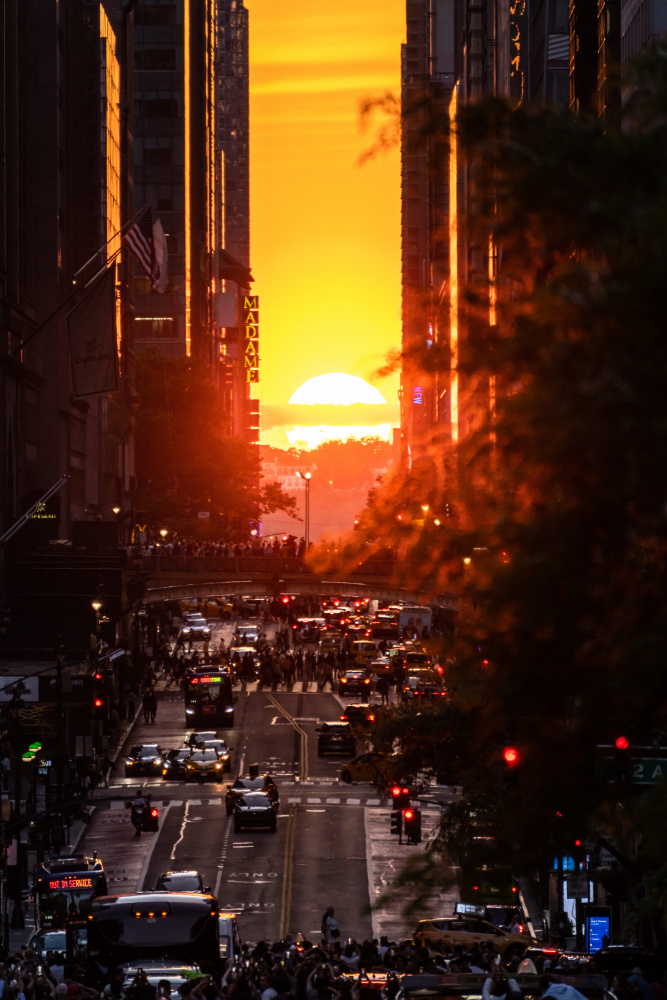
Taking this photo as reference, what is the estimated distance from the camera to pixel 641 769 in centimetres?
1386

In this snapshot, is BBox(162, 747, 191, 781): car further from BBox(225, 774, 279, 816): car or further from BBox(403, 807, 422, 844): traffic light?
BBox(403, 807, 422, 844): traffic light

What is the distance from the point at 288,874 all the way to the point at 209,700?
99.4 feet

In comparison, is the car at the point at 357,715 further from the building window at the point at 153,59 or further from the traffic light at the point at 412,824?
the building window at the point at 153,59

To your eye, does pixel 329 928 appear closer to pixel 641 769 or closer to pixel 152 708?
pixel 641 769

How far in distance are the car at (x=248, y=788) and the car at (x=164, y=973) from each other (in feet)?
89.4

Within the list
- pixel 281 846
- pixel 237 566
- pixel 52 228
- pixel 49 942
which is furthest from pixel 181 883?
pixel 237 566

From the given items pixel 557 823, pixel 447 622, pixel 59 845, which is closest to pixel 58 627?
pixel 59 845

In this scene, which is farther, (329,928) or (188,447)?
(188,447)

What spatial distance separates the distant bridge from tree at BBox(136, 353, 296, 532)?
31.0 m

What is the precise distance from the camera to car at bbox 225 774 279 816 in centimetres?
5028

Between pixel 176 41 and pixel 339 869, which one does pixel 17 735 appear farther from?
pixel 176 41

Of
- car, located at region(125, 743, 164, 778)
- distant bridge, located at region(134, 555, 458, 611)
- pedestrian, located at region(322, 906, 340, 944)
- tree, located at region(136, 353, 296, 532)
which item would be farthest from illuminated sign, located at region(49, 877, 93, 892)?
tree, located at region(136, 353, 296, 532)

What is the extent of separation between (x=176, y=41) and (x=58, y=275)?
10053 cm

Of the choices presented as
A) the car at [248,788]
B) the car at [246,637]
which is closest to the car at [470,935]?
the car at [248,788]
